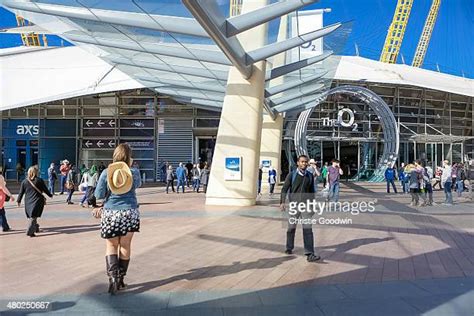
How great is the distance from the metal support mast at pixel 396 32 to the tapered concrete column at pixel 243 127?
42.8m

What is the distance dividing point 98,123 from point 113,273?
30307 mm

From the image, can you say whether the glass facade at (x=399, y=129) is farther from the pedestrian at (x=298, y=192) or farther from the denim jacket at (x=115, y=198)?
the denim jacket at (x=115, y=198)

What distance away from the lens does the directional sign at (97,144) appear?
3322 cm

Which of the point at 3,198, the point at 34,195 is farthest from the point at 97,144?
the point at 34,195

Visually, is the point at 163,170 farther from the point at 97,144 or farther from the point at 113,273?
the point at 113,273

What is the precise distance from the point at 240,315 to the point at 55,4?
10.0 m

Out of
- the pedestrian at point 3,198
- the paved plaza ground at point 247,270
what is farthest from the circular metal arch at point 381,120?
the pedestrian at point 3,198

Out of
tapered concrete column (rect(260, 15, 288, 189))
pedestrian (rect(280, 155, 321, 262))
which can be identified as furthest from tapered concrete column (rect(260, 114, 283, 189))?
pedestrian (rect(280, 155, 321, 262))

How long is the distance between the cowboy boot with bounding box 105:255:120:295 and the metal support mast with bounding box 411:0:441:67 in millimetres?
58670

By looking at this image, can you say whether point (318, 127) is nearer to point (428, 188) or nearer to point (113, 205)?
point (428, 188)

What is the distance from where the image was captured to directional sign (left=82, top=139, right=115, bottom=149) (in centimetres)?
3322

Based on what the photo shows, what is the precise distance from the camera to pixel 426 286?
5277mm

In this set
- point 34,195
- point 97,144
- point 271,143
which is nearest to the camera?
point 34,195

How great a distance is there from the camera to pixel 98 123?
1325 inches
